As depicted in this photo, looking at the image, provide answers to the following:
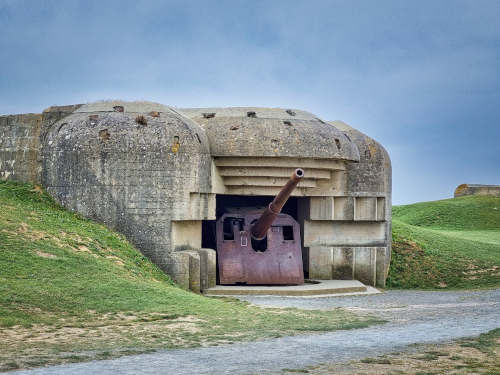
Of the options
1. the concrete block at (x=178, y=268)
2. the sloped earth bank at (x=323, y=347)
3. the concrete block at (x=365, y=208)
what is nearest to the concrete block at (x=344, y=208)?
the concrete block at (x=365, y=208)

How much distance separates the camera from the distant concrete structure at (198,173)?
1742 cm

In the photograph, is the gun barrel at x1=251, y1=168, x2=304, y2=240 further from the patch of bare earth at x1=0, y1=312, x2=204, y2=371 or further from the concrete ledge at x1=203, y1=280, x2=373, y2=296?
the patch of bare earth at x1=0, y1=312, x2=204, y2=371

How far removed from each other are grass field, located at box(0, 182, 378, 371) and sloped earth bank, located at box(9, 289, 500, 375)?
0.53 metres

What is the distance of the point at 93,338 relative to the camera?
33.3ft

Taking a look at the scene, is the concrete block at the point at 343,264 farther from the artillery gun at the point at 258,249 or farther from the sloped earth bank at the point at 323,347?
the sloped earth bank at the point at 323,347

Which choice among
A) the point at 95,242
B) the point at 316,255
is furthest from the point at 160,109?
the point at 316,255

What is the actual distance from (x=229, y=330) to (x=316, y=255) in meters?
10.3

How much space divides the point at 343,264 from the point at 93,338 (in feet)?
39.7

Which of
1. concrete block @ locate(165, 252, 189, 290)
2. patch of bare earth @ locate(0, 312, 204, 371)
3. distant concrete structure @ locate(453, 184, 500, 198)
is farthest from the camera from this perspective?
distant concrete structure @ locate(453, 184, 500, 198)

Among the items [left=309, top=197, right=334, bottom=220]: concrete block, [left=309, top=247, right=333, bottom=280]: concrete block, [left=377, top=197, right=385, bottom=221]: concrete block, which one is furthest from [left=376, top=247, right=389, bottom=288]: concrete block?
[left=309, top=197, right=334, bottom=220]: concrete block

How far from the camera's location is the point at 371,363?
8695mm

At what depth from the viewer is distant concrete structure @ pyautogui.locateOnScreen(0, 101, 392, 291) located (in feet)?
57.2

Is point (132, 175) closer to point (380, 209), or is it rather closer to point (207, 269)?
point (207, 269)

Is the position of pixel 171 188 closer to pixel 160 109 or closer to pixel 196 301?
pixel 160 109
